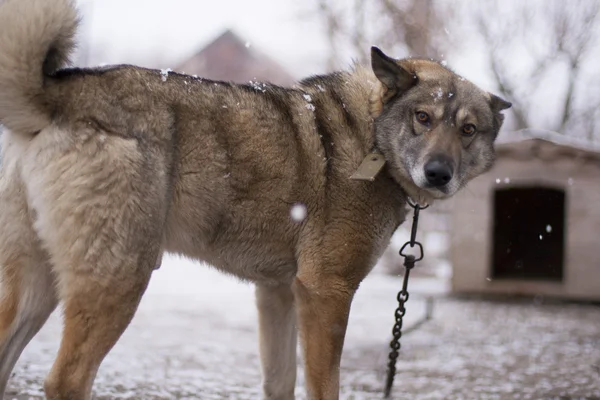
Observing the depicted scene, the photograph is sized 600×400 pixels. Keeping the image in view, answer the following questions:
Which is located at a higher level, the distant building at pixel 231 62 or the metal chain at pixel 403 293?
the distant building at pixel 231 62

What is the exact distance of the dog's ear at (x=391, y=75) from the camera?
3.84 m

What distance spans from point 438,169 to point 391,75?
601 millimetres

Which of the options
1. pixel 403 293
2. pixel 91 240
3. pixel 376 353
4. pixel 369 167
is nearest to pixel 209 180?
pixel 91 240

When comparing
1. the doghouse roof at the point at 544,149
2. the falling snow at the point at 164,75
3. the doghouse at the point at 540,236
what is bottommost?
the falling snow at the point at 164,75

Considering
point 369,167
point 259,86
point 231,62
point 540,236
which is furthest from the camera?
point 231,62

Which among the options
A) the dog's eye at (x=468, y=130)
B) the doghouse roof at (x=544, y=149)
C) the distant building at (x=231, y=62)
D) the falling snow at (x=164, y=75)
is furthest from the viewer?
the distant building at (x=231, y=62)

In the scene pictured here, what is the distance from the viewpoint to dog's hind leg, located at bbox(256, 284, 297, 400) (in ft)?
13.9

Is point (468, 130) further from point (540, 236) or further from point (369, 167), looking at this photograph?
point (540, 236)

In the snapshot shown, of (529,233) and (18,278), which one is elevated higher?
(529,233)

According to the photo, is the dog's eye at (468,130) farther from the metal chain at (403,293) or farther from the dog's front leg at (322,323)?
the dog's front leg at (322,323)

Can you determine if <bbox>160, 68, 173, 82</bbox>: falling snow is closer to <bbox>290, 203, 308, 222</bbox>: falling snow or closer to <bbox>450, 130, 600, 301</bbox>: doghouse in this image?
<bbox>290, 203, 308, 222</bbox>: falling snow

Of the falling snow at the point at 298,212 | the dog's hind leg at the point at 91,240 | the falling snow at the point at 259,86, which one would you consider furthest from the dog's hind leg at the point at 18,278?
the falling snow at the point at 259,86

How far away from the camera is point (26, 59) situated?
10.1ft

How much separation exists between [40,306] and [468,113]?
2.40 meters
